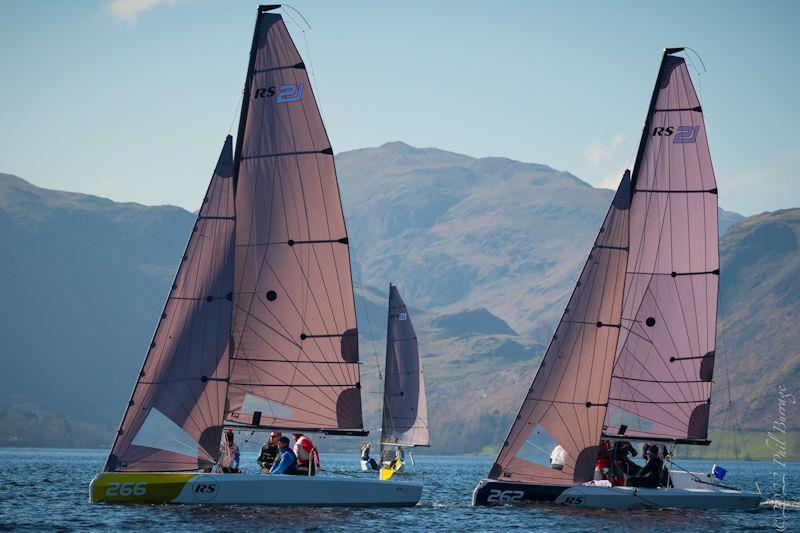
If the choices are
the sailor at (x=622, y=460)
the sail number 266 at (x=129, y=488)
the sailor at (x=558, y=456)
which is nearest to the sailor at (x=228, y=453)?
the sail number 266 at (x=129, y=488)

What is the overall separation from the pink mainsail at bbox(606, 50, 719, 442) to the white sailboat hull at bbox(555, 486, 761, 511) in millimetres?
2385

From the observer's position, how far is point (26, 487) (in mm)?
65625

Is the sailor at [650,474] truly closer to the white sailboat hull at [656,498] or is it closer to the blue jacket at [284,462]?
the white sailboat hull at [656,498]

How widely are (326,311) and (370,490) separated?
628 cm

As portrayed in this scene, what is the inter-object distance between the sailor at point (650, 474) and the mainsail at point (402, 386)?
38.8 metres

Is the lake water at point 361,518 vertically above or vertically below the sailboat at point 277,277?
below

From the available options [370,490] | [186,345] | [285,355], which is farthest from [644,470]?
[186,345]

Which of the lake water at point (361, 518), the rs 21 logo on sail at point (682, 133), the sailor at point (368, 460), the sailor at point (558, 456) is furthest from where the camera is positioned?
the sailor at point (368, 460)

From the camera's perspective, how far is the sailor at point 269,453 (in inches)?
1612

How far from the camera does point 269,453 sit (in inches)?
1624

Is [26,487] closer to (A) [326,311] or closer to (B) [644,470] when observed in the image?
(A) [326,311]

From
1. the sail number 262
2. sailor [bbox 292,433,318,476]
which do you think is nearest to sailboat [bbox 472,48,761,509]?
the sail number 262

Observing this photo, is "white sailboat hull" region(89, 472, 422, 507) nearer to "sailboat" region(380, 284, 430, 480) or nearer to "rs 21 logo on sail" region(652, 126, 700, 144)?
"rs 21 logo on sail" region(652, 126, 700, 144)

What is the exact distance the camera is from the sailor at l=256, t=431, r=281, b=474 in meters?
40.9
